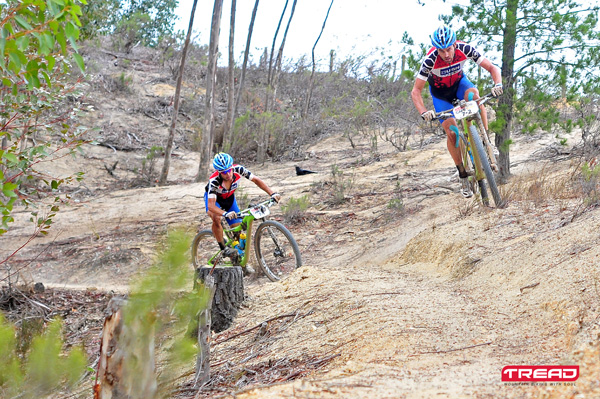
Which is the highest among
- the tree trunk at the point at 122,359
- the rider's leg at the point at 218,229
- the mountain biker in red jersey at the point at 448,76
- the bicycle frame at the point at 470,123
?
the mountain biker in red jersey at the point at 448,76

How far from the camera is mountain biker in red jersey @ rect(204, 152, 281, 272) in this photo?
7133 millimetres

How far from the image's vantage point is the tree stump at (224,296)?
17.8 ft

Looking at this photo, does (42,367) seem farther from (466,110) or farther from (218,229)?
(218,229)

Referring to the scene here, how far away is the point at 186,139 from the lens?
810 inches

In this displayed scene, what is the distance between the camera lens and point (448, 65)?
658 centimetres

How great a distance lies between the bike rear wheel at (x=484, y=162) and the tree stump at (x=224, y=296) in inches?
116

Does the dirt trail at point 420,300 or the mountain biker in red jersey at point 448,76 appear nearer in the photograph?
the dirt trail at point 420,300

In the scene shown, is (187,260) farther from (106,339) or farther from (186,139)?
(186,139)

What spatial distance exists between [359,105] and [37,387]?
51.8 feet

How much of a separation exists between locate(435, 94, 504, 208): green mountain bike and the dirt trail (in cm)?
32

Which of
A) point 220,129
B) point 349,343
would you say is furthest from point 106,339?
point 220,129

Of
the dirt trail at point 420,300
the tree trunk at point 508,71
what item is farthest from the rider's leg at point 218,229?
the tree trunk at point 508,71

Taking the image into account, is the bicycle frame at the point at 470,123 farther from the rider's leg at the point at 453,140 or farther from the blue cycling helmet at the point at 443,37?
the blue cycling helmet at the point at 443,37

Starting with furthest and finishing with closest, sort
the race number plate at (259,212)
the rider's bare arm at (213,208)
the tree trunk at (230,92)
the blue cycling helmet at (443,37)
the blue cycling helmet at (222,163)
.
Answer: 1. the tree trunk at (230,92)
2. the rider's bare arm at (213,208)
3. the race number plate at (259,212)
4. the blue cycling helmet at (222,163)
5. the blue cycling helmet at (443,37)
